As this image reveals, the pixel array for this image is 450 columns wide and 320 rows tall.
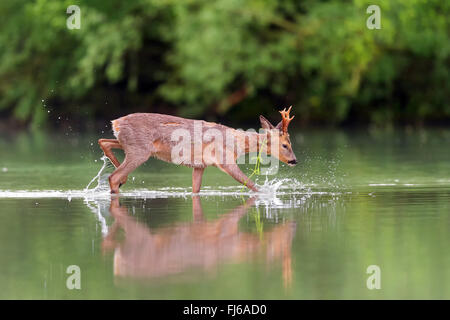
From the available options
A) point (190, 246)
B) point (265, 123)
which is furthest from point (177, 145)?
point (190, 246)

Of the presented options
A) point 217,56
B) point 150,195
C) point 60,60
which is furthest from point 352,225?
point 60,60

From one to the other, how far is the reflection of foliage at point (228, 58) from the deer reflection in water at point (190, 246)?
22264 mm

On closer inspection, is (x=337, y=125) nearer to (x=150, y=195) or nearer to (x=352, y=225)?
(x=150, y=195)

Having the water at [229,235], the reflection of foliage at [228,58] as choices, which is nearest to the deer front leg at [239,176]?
the water at [229,235]

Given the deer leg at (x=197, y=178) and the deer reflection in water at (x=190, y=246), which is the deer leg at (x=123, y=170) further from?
the deer reflection in water at (x=190, y=246)

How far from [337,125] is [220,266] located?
29957 mm

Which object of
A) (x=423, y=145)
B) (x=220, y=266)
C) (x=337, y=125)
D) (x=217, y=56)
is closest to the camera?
(x=220, y=266)

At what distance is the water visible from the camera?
7.22 metres

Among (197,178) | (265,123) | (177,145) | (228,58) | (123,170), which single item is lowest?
(197,178)

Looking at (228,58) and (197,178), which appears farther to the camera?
(228,58)

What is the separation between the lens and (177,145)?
13.6m

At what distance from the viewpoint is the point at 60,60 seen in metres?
39.2

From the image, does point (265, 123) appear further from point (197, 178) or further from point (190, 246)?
point (190, 246)

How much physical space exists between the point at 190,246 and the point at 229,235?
0.74m
